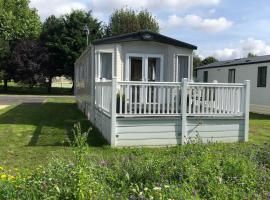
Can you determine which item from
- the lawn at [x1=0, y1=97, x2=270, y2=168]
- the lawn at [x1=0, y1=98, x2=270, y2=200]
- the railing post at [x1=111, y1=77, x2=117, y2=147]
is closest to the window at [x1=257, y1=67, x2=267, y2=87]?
the lawn at [x1=0, y1=97, x2=270, y2=168]

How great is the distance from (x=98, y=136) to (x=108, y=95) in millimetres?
1141

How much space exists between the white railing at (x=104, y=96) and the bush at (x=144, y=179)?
4062 millimetres

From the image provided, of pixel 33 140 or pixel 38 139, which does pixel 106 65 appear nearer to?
pixel 38 139

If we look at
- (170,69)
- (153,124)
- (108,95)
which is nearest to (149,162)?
(153,124)

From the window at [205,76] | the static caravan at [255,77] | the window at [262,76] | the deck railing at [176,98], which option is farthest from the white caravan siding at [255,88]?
the deck railing at [176,98]

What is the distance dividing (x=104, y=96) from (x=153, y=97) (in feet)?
5.79

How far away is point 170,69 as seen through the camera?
13.3m

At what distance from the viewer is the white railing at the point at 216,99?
9.41 meters

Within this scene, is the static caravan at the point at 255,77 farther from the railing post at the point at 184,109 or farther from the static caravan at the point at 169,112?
the railing post at the point at 184,109

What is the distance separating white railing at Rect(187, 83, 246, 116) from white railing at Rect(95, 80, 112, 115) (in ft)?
6.33

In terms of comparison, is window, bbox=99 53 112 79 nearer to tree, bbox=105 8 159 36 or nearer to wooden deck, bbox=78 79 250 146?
wooden deck, bbox=78 79 250 146

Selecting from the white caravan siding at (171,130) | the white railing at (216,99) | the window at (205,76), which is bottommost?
the white caravan siding at (171,130)

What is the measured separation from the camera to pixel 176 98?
30.0 ft

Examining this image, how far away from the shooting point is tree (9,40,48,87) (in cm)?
3794
